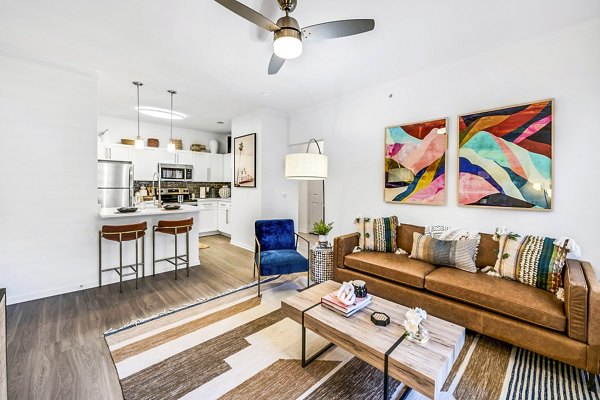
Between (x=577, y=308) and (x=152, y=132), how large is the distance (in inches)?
284

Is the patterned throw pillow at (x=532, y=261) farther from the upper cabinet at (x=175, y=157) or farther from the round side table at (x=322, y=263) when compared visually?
the upper cabinet at (x=175, y=157)

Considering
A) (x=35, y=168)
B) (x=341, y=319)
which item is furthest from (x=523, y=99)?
(x=35, y=168)

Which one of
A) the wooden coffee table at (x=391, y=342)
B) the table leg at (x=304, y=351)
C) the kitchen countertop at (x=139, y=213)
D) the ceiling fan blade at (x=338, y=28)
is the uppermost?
the ceiling fan blade at (x=338, y=28)

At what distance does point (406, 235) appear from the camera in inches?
129

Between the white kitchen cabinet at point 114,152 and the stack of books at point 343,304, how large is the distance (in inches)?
210

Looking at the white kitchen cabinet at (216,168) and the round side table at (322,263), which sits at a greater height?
the white kitchen cabinet at (216,168)

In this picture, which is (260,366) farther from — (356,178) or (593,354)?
(356,178)

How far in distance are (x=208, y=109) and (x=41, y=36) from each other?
98.5 inches

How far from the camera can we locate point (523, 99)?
2.62m

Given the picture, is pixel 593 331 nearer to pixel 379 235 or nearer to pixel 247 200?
pixel 379 235

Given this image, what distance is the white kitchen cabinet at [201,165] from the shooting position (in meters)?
6.50

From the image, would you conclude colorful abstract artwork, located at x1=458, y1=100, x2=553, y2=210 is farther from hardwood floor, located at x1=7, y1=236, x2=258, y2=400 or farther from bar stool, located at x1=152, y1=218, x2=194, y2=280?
bar stool, located at x1=152, y1=218, x2=194, y2=280

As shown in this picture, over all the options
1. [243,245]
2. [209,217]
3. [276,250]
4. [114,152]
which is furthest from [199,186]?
[276,250]

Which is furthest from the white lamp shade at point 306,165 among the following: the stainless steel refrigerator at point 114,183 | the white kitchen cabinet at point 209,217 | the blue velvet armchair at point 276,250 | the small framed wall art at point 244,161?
the white kitchen cabinet at point 209,217
